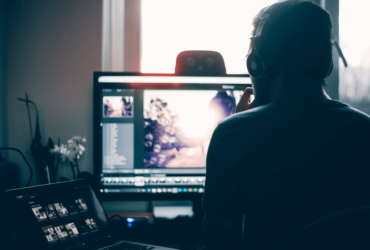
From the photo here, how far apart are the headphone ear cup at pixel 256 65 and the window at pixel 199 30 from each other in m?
0.79

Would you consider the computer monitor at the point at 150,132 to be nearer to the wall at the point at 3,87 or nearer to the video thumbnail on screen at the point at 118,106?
the video thumbnail on screen at the point at 118,106

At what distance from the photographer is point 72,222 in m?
0.73

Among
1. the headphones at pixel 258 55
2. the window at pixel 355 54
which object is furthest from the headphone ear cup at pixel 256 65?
the window at pixel 355 54

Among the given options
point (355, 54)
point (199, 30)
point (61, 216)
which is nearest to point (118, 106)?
point (61, 216)

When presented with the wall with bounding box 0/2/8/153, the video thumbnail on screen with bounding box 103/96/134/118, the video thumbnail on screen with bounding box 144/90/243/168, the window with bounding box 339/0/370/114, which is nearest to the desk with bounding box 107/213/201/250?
the video thumbnail on screen with bounding box 144/90/243/168

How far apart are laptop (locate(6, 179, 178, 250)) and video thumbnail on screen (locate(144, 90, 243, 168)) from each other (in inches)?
9.5

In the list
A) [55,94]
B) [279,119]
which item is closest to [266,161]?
[279,119]

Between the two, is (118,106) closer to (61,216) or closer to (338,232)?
(61,216)

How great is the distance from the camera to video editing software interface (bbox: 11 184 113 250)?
2.18 feet

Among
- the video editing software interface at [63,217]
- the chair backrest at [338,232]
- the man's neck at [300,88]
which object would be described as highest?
the man's neck at [300,88]

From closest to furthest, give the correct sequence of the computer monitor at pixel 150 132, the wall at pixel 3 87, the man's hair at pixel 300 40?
the man's hair at pixel 300 40
the computer monitor at pixel 150 132
the wall at pixel 3 87

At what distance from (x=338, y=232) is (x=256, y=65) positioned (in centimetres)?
43

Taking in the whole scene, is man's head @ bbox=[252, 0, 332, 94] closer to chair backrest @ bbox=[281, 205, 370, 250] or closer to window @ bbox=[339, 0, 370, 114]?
chair backrest @ bbox=[281, 205, 370, 250]

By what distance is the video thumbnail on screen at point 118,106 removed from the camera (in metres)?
0.94
